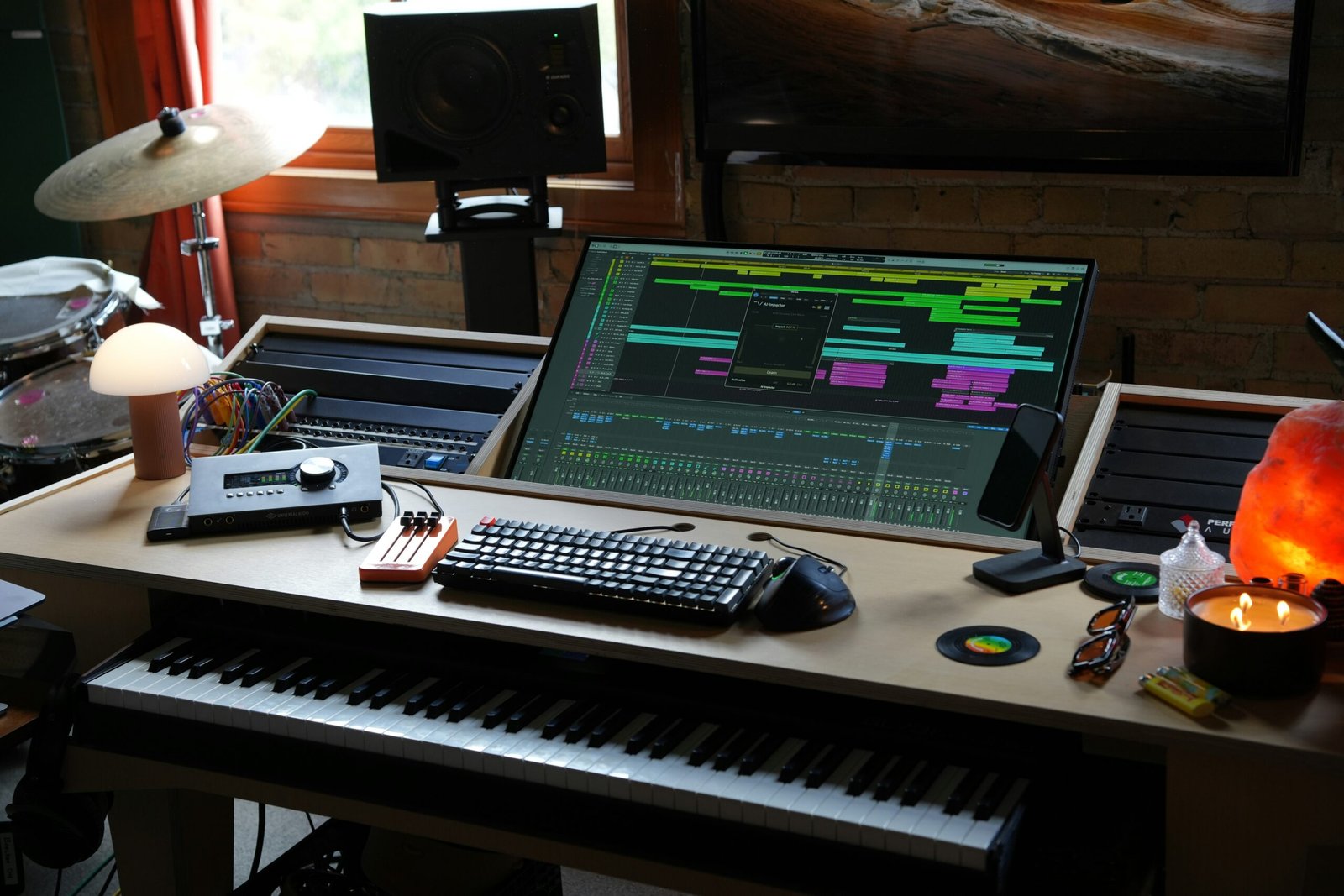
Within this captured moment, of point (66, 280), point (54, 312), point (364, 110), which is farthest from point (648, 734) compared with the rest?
point (364, 110)

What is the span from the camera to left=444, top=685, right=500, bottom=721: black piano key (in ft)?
4.17

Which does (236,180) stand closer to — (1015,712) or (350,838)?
(350,838)

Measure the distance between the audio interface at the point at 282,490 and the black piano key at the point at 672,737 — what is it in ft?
1.58

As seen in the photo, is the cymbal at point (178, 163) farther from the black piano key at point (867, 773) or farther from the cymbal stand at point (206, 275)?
the black piano key at point (867, 773)

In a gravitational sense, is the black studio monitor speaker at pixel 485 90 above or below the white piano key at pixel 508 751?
above

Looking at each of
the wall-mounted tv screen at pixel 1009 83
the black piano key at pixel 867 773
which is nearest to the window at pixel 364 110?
the wall-mounted tv screen at pixel 1009 83

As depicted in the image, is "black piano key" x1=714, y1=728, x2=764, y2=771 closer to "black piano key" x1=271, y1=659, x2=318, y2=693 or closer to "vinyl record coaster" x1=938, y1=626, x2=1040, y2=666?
"vinyl record coaster" x1=938, y1=626, x2=1040, y2=666

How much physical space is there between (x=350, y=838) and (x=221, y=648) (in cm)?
45

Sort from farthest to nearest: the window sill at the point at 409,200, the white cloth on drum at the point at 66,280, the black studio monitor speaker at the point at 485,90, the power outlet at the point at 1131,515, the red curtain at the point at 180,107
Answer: the red curtain at the point at 180,107 → the window sill at the point at 409,200 → the white cloth on drum at the point at 66,280 → the black studio monitor speaker at the point at 485,90 → the power outlet at the point at 1131,515

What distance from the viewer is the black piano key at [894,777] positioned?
1115mm

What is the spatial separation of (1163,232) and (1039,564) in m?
1.28

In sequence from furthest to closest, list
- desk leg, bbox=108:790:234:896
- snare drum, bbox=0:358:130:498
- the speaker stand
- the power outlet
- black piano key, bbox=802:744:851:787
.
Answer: snare drum, bbox=0:358:130:498
the speaker stand
desk leg, bbox=108:790:234:896
the power outlet
black piano key, bbox=802:744:851:787

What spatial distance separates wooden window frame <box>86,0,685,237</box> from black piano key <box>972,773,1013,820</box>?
183cm

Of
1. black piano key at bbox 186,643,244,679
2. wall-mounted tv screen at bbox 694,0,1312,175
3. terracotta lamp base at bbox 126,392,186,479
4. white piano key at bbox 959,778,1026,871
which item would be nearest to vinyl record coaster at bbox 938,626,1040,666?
white piano key at bbox 959,778,1026,871
